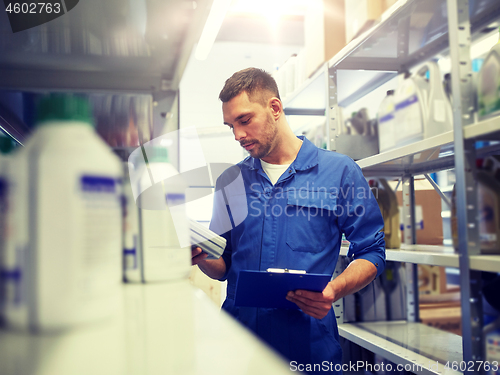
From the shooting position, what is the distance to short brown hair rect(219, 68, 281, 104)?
172 cm

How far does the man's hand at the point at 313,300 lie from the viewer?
46.7 inches

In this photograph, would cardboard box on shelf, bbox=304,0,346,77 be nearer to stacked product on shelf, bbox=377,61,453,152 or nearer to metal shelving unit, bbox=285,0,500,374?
metal shelving unit, bbox=285,0,500,374

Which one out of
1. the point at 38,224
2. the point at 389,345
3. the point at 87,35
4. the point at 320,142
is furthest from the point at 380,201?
the point at 38,224

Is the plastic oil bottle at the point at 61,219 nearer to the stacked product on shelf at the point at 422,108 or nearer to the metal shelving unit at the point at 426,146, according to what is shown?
the metal shelving unit at the point at 426,146

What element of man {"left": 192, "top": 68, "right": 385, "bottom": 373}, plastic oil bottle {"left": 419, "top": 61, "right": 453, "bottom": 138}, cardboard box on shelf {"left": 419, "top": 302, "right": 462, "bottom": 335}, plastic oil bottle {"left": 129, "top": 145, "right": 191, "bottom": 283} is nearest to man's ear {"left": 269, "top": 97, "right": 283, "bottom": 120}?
man {"left": 192, "top": 68, "right": 385, "bottom": 373}

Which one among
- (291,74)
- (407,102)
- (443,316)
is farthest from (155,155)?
(443,316)

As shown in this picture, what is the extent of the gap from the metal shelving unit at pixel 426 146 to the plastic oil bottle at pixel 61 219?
3.93ft

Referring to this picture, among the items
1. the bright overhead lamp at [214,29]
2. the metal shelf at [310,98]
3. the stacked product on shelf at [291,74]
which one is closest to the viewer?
the bright overhead lamp at [214,29]

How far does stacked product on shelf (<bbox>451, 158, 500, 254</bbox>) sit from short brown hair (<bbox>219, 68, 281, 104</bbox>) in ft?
3.21

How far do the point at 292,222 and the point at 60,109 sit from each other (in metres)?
1.32

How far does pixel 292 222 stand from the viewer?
1.55 metres

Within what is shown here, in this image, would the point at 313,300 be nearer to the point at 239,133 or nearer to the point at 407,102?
the point at 239,133

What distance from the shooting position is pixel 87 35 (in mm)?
507

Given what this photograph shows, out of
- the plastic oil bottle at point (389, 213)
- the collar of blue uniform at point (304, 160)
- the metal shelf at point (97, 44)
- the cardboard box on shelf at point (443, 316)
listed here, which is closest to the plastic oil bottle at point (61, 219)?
the metal shelf at point (97, 44)
